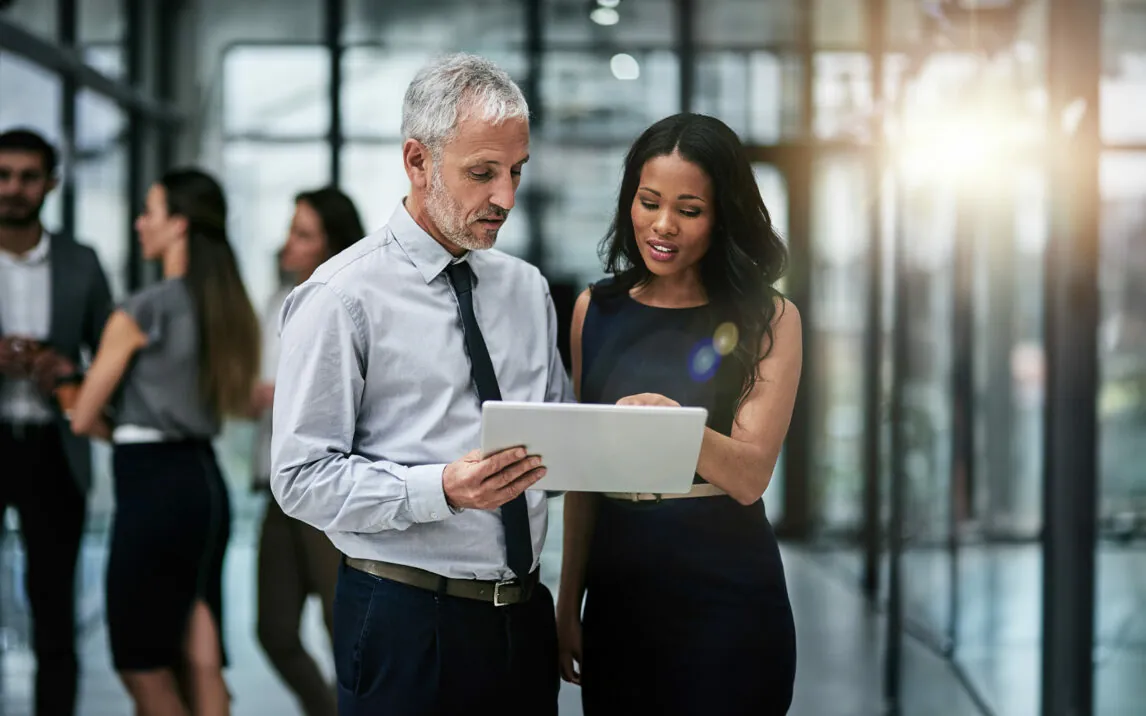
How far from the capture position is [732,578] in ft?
6.53

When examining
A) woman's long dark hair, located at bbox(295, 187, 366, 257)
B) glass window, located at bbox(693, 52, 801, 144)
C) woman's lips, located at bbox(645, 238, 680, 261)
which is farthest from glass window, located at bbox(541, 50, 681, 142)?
woman's lips, located at bbox(645, 238, 680, 261)

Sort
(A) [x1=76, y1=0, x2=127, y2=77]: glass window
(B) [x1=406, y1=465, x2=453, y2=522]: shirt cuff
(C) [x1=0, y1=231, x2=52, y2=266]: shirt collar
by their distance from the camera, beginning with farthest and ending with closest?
(A) [x1=76, y1=0, x2=127, y2=77]: glass window, (C) [x1=0, y1=231, x2=52, y2=266]: shirt collar, (B) [x1=406, y1=465, x2=453, y2=522]: shirt cuff

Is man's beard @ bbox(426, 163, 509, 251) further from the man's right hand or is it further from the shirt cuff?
the man's right hand

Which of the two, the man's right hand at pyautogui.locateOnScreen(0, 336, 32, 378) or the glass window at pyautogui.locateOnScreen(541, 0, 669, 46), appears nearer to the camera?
the man's right hand at pyautogui.locateOnScreen(0, 336, 32, 378)

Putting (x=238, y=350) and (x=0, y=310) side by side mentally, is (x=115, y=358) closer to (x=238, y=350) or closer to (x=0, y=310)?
(x=238, y=350)

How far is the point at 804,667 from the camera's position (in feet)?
15.7

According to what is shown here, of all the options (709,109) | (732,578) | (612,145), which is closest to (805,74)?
(709,109)

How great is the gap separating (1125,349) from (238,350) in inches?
119

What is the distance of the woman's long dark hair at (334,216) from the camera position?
10.5 ft

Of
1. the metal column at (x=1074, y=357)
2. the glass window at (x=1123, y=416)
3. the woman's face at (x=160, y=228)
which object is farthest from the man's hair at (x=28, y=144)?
the glass window at (x=1123, y=416)

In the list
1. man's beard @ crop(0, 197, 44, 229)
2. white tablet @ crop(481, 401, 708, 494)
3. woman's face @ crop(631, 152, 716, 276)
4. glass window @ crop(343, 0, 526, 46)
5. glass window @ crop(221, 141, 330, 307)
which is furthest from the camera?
glass window @ crop(343, 0, 526, 46)

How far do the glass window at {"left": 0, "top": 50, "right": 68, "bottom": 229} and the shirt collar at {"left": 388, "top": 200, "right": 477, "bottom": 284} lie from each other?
2961 millimetres

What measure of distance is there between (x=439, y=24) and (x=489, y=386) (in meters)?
5.85

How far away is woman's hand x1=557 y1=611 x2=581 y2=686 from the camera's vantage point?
2.12m
